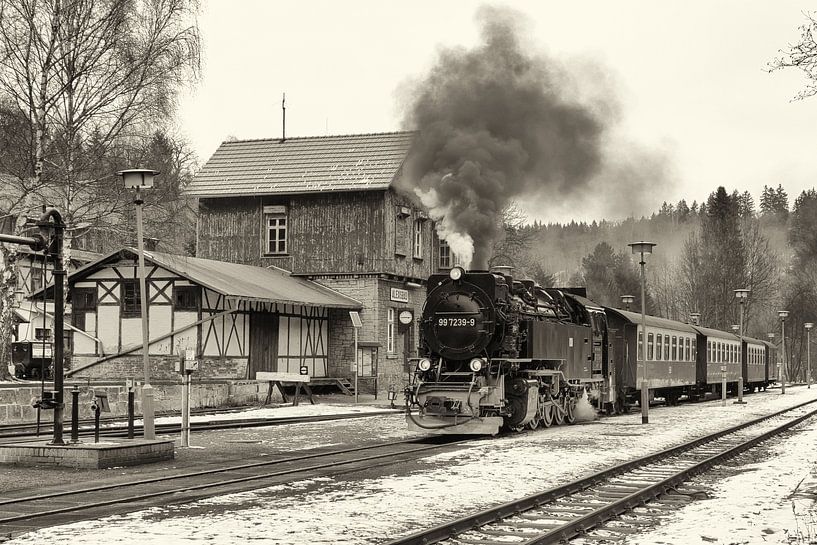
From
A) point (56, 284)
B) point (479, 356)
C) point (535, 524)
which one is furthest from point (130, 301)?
point (535, 524)

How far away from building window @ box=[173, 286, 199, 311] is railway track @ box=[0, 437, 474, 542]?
1299 cm

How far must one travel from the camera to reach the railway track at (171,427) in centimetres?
1816

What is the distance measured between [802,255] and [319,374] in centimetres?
7421

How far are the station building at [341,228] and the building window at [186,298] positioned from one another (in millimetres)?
7591

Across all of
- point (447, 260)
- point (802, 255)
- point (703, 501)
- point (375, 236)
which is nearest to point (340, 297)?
point (375, 236)

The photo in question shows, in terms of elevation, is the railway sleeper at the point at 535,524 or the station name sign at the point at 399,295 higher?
the station name sign at the point at 399,295

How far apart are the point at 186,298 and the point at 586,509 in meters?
19.7

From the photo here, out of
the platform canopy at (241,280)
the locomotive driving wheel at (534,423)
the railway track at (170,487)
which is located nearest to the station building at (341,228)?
the platform canopy at (241,280)

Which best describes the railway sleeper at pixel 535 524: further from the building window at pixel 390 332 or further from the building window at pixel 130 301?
the building window at pixel 390 332

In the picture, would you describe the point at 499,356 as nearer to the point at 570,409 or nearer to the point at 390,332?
the point at 570,409

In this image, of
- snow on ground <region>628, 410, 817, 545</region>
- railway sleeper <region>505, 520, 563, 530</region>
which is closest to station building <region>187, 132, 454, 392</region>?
snow on ground <region>628, 410, 817, 545</region>

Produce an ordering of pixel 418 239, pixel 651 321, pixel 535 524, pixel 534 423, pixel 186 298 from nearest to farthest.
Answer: pixel 535 524
pixel 534 423
pixel 186 298
pixel 651 321
pixel 418 239

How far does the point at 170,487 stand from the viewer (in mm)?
11695

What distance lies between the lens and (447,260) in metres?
39.2
